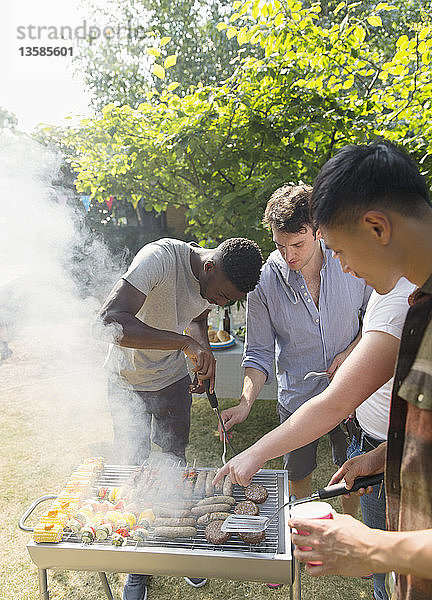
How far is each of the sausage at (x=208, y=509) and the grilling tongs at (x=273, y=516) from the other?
0.37 ft

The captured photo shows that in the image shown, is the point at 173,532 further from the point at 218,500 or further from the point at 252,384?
the point at 252,384

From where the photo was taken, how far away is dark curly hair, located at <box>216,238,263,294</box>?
2553 mm

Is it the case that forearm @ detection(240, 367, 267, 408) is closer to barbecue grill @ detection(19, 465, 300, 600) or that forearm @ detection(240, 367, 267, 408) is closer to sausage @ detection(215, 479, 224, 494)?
sausage @ detection(215, 479, 224, 494)

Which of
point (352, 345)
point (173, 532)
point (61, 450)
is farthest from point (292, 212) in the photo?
point (61, 450)

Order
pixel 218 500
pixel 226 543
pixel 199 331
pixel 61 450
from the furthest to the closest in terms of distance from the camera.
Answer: pixel 61 450, pixel 199 331, pixel 218 500, pixel 226 543

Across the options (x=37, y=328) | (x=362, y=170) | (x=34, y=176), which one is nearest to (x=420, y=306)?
(x=362, y=170)

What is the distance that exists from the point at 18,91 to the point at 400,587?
715 centimetres

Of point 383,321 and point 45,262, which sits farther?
point 45,262

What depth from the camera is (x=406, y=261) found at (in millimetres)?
1145

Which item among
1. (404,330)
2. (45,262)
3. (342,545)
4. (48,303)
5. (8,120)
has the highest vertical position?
(8,120)

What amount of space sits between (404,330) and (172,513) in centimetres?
150

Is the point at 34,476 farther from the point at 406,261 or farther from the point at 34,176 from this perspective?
the point at 406,261

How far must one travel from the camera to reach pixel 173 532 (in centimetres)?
197

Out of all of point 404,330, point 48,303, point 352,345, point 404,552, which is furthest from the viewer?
point 48,303
